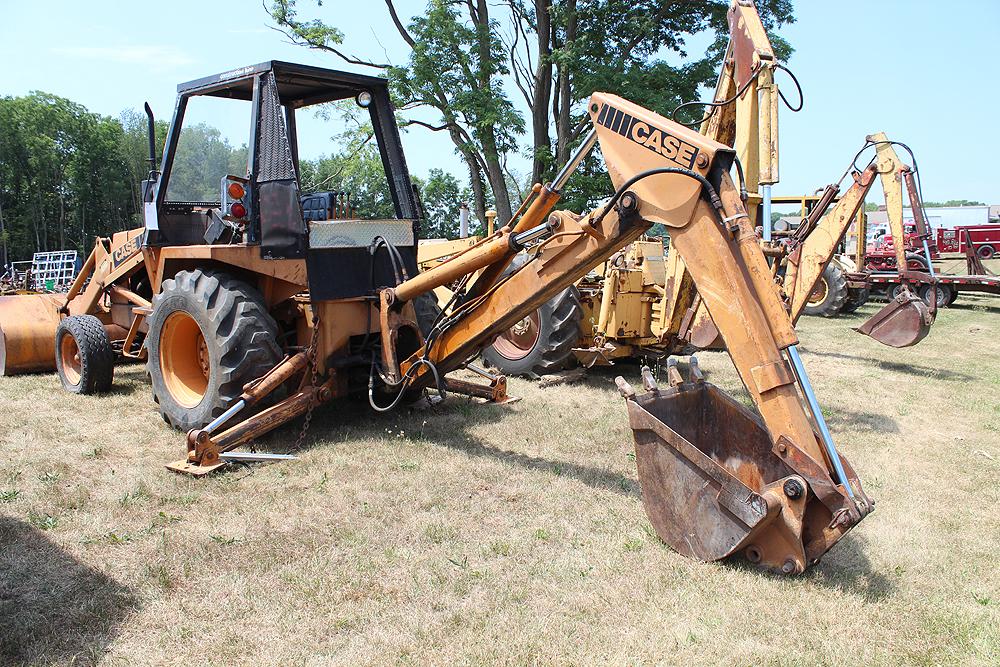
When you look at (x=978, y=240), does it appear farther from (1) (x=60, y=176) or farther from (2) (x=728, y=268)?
(1) (x=60, y=176)

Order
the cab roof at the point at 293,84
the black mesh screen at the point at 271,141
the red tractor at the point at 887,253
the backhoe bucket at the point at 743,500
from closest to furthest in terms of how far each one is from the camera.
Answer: the backhoe bucket at the point at 743,500, the black mesh screen at the point at 271,141, the cab roof at the point at 293,84, the red tractor at the point at 887,253

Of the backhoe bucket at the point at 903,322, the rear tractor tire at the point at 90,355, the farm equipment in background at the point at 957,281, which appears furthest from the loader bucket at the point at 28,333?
the farm equipment in background at the point at 957,281

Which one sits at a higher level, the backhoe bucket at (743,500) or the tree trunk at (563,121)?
the tree trunk at (563,121)

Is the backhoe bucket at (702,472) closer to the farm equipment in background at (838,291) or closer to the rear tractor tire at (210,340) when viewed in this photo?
the rear tractor tire at (210,340)

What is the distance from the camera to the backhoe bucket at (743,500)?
10.5 feet

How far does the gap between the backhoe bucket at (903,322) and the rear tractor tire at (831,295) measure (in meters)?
5.70

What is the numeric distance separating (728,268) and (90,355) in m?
5.75

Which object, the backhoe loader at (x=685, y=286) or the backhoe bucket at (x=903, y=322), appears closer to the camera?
the backhoe loader at (x=685, y=286)

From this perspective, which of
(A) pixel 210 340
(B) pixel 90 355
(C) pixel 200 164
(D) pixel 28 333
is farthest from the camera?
(D) pixel 28 333

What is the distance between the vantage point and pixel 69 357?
721 centimetres

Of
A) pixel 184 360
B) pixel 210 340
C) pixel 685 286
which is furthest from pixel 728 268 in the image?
pixel 184 360

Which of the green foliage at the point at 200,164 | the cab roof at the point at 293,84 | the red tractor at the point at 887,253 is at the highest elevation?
the cab roof at the point at 293,84

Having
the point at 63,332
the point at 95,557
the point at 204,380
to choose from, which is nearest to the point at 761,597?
the point at 95,557

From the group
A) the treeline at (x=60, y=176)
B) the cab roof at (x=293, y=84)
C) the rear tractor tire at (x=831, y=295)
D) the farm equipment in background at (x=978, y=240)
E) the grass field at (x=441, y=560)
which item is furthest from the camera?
the treeline at (x=60, y=176)
